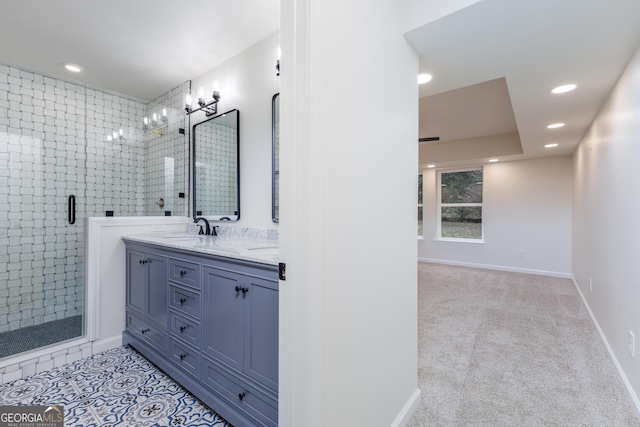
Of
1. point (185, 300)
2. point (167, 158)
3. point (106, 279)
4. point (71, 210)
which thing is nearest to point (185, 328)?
point (185, 300)

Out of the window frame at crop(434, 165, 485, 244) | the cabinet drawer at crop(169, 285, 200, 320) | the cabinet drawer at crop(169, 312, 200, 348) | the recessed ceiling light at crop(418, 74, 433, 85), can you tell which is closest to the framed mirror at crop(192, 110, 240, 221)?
the cabinet drawer at crop(169, 285, 200, 320)

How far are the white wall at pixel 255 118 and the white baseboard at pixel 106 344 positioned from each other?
4.89ft

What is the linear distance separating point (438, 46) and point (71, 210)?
138 inches

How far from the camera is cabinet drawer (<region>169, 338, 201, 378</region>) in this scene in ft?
5.88

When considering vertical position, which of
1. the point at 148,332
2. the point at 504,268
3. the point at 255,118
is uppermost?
the point at 255,118

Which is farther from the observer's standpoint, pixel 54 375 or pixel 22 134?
pixel 22 134

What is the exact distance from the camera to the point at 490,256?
5699 mm

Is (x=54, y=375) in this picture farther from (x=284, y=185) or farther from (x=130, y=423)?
(x=284, y=185)

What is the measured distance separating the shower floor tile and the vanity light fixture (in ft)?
7.47

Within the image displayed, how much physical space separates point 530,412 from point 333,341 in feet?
4.92

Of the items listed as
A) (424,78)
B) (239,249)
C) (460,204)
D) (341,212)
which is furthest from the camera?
(460,204)

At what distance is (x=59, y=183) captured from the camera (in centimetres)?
285

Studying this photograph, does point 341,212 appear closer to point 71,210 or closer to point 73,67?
point 71,210

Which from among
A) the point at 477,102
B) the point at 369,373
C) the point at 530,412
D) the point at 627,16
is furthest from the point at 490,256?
the point at 369,373
